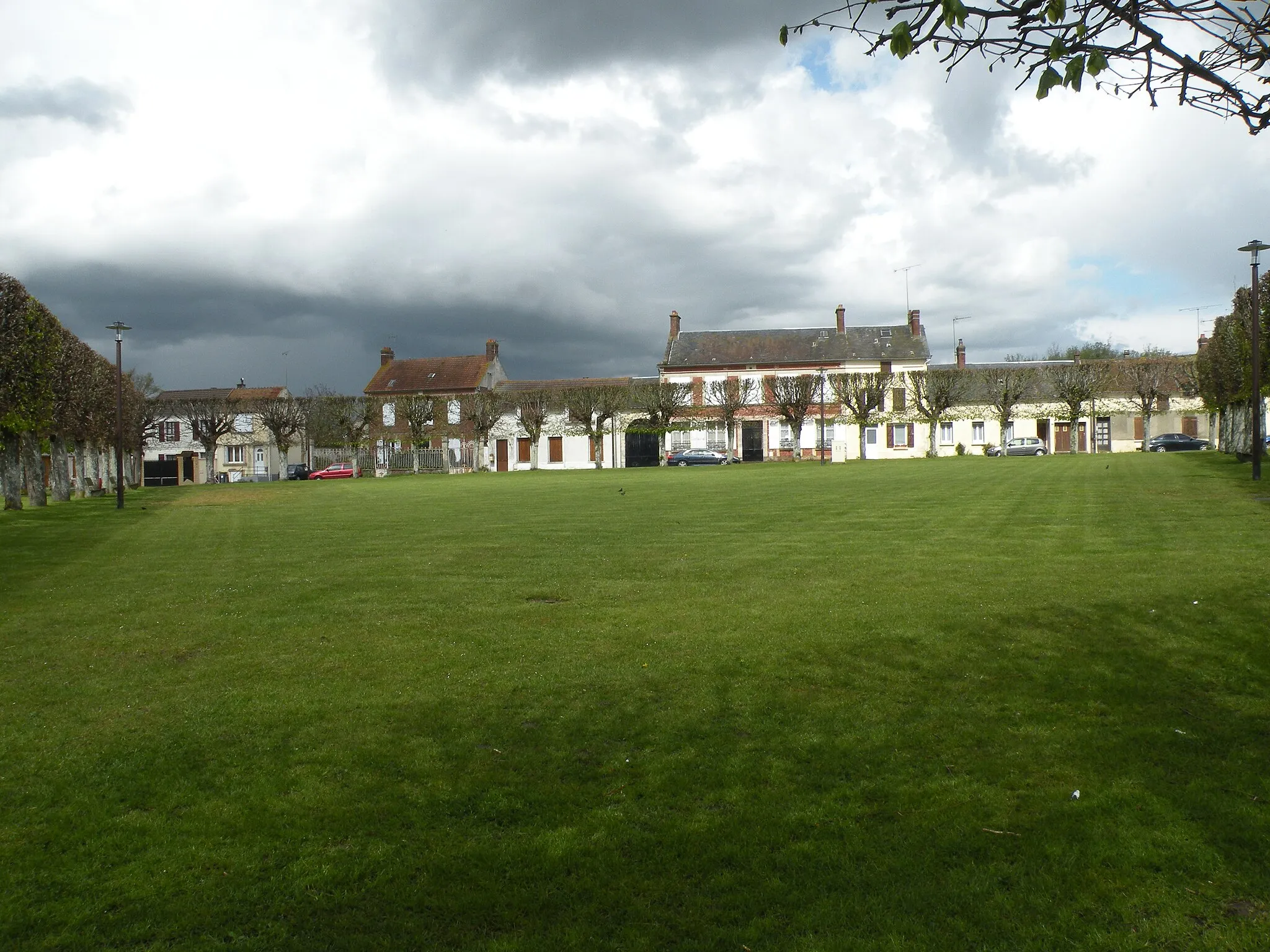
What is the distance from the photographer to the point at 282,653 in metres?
7.65

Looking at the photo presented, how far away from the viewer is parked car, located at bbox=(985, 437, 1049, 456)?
5984 centimetres

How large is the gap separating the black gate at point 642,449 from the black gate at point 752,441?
676cm

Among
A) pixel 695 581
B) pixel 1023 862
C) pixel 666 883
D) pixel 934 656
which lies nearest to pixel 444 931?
pixel 666 883

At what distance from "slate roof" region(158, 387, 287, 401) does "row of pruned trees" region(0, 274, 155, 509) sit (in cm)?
3279

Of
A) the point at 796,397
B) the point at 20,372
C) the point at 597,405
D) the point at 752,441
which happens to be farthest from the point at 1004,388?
the point at 20,372

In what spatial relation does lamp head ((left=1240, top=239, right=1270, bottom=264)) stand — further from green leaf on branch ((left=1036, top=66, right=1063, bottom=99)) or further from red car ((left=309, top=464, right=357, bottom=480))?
red car ((left=309, top=464, right=357, bottom=480))

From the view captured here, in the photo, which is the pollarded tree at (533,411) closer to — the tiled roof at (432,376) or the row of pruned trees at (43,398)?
the tiled roof at (432,376)

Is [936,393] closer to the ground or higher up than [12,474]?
higher up

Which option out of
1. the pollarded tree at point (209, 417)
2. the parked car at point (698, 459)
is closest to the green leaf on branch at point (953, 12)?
the parked car at point (698, 459)

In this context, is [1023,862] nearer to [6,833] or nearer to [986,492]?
[6,833]

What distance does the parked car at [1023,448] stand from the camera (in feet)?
196

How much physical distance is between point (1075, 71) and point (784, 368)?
6521cm

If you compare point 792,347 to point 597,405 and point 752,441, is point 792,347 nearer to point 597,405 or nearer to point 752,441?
point 752,441

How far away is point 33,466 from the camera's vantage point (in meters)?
29.1
